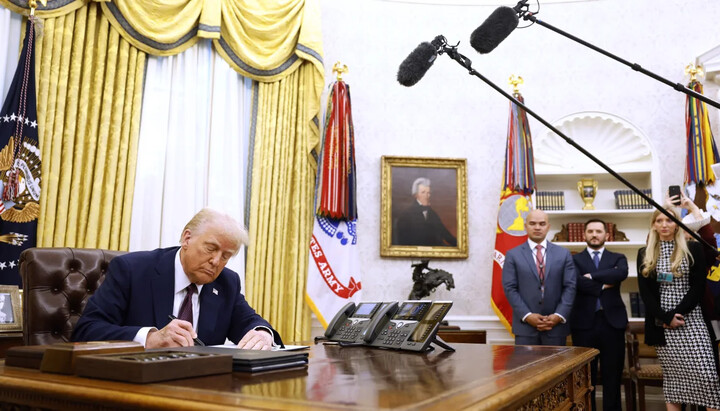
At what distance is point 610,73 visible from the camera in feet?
21.0

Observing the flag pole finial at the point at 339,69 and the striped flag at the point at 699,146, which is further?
the flag pole finial at the point at 339,69

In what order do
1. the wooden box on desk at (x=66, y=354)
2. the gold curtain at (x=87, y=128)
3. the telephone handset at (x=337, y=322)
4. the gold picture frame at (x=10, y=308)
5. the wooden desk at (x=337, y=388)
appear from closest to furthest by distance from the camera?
the wooden desk at (x=337, y=388) → the wooden box on desk at (x=66, y=354) → the telephone handset at (x=337, y=322) → the gold picture frame at (x=10, y=308) → the gold curtain at (x=87, y=128)

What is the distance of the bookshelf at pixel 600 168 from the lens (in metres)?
5.96

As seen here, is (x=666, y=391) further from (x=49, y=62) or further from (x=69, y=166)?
(x=49, y=62)

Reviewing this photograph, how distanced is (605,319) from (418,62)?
3307mm

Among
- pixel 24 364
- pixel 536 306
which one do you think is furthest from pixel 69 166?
pixel 536 306

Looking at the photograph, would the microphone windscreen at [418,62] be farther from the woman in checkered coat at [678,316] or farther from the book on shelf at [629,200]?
the book on shelf at [629,200]

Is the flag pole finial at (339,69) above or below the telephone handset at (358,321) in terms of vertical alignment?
above

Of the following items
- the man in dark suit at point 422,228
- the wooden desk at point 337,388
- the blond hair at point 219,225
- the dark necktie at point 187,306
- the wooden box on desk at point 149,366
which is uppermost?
the man in dark suit at point 422,228

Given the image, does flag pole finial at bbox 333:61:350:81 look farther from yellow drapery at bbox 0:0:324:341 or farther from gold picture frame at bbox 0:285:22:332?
gold picture frame at bbox 0:285:22:332

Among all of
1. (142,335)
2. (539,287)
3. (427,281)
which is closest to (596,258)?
(539,287)

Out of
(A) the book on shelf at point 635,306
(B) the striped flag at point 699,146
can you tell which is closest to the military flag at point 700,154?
(B) the striped flag at point 699,146

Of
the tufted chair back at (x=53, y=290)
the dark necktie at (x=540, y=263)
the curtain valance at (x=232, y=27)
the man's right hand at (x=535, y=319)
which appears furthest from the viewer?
the dark necktie at (x=540, y=263)

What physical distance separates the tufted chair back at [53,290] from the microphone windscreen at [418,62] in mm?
1678
